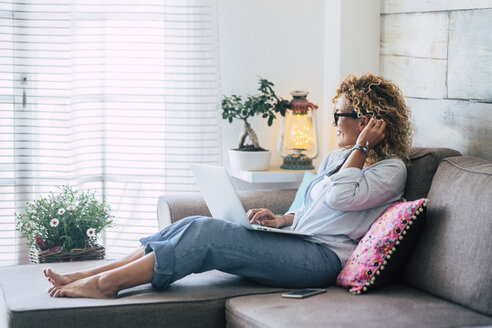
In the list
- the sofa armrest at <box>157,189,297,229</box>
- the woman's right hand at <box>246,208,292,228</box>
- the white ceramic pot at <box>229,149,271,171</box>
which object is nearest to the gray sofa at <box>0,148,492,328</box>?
the woman's right hand at <box>246,208,292,228</box>

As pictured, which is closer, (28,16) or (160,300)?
(160,300)

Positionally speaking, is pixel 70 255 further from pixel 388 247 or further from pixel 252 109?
pixel 388 247

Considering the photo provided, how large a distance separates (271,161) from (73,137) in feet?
3.56

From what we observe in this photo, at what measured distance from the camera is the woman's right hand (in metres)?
2.69

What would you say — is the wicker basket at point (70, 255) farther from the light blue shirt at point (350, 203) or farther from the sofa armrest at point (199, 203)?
the light blue shirt at point (350, 203)

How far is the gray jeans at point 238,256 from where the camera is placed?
7.38 ft

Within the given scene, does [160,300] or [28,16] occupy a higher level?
[28,16]

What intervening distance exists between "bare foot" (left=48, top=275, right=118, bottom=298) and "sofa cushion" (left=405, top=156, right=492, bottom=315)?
1000mm

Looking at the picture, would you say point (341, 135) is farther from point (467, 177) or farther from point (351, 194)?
point (467, 177)

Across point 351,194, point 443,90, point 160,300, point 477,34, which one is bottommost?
point 160,300

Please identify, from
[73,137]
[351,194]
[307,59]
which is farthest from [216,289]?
[307,59]

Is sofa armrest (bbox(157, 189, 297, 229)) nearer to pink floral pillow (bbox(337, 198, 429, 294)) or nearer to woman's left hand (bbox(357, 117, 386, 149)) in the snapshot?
woman's left hand (bbox(357, 117, 386, 149))

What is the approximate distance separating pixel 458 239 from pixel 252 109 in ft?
5.17

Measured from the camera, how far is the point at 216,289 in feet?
7.55
